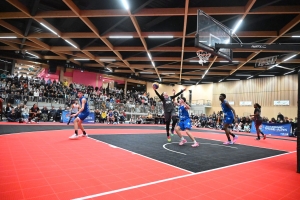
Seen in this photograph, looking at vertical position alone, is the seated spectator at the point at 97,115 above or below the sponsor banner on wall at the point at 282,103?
below

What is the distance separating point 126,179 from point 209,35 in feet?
20.2

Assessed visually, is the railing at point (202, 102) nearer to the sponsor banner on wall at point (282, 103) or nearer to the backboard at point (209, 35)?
the sponsor banner on wall at point (282, 103)

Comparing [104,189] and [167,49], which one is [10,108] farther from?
[104,189]

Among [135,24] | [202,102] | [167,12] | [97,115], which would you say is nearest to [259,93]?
[202,102]

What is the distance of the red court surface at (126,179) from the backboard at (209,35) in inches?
164

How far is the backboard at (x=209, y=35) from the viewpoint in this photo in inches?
262

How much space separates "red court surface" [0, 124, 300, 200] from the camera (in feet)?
8.41

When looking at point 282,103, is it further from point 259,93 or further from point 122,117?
point 122,117

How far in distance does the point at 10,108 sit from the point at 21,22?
6.87 meters

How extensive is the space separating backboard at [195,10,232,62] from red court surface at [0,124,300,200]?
417 cm

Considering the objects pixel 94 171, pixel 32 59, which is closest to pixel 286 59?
pixel 94 171

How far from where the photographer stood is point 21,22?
1499 cm

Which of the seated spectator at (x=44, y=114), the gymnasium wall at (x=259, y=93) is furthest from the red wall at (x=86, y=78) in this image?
the seated spectator at (x=44, y=114)

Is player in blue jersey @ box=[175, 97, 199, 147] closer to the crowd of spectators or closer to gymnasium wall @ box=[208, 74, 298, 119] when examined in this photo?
the crowd of spectators
